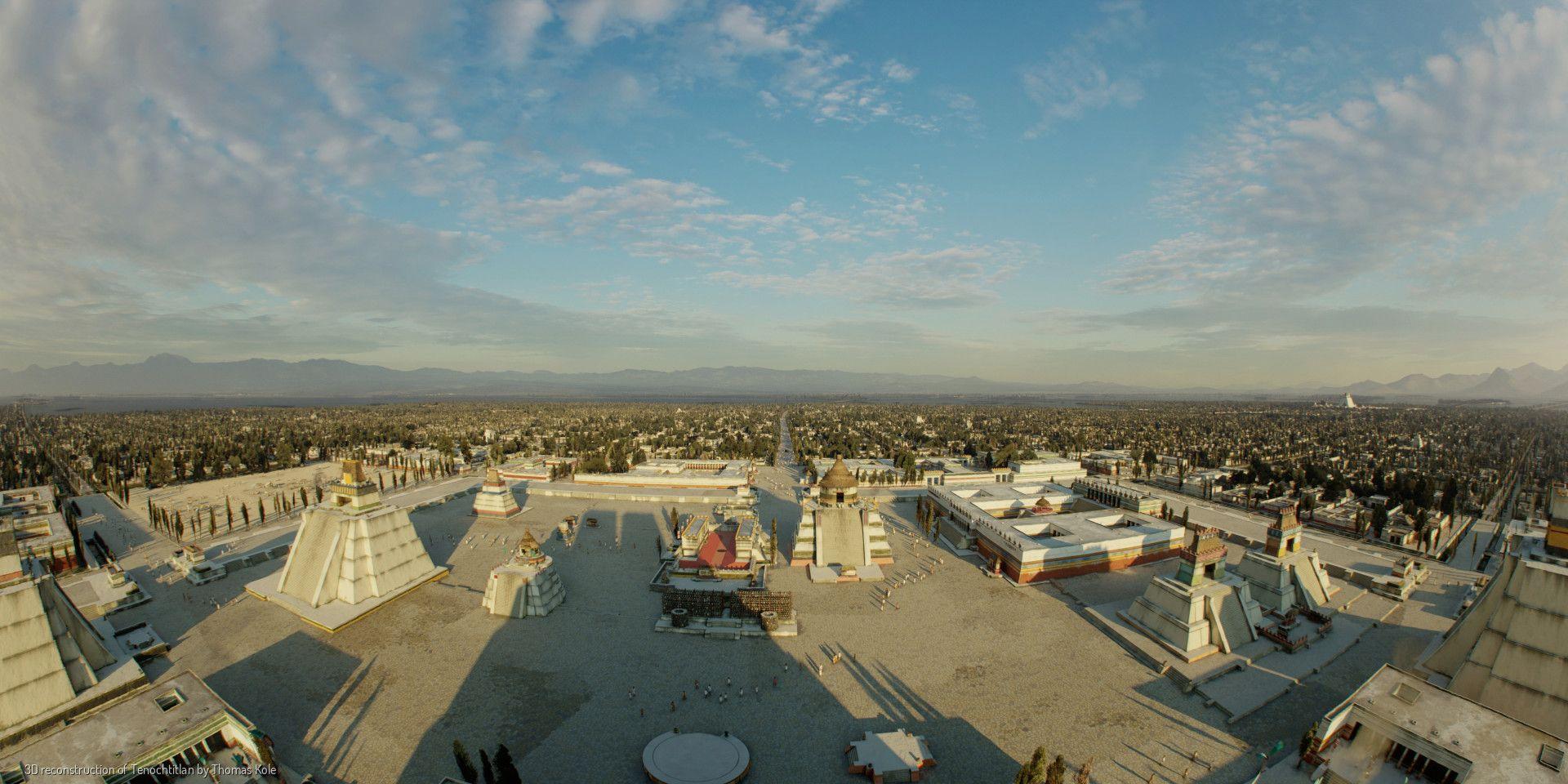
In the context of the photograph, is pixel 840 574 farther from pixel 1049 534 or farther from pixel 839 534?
pixel 1049 534

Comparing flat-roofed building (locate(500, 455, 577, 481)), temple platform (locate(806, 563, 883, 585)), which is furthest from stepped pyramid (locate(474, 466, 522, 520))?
temple platform (locate(806, 563, 883, 585))

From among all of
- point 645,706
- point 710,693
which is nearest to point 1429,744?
point 710,693

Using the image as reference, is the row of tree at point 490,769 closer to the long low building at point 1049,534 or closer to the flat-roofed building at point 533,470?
the long low building at point 1049,534

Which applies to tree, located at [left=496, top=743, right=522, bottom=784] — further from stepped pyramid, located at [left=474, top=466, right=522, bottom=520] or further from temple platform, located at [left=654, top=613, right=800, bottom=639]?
stepped pyramid, located at [left=474, top=466, right=522, bottom=520]

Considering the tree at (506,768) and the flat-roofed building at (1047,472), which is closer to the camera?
the tree at (506,768)

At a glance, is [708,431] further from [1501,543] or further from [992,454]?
[1501,543]

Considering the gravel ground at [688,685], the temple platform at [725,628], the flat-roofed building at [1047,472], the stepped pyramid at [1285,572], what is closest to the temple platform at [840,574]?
the gravel ground at [688,685]
